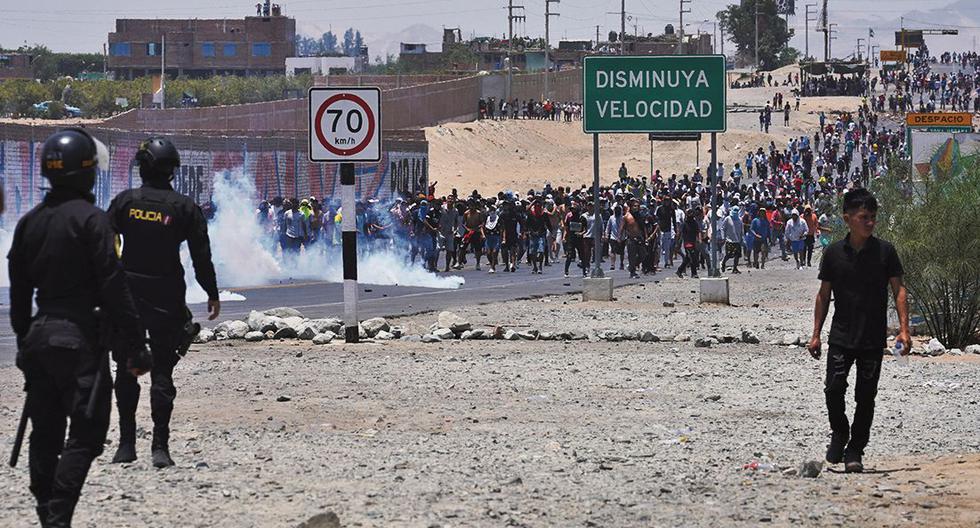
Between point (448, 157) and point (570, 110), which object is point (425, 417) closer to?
point (448, 157)

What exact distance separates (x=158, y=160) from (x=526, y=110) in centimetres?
10068

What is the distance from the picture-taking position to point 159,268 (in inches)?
360

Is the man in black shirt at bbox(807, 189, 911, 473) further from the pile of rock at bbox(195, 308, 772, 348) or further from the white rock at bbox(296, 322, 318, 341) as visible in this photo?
the white rock at bbox(296, 322, 318, 341)

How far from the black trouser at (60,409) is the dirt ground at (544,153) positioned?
7356 cm

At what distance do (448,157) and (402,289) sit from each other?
60.5m

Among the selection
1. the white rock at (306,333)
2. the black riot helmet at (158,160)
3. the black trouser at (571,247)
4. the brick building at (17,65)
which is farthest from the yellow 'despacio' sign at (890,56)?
the black riot helmet at (158,160)

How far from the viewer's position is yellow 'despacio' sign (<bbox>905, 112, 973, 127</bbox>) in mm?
33925

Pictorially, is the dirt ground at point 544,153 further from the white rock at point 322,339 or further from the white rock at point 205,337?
the white rock at point 322,339

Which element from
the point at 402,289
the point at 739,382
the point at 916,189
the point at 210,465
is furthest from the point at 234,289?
the point at 210,465

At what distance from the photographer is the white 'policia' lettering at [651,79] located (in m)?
26.4

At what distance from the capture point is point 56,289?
705 centimetres

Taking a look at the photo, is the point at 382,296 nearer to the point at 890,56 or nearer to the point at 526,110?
the point at 526,110

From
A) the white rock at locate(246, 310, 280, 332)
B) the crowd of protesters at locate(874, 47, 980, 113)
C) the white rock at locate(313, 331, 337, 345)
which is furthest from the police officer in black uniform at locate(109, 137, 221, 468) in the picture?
the crowd of protesters at locate(874, 47, 980, 113)

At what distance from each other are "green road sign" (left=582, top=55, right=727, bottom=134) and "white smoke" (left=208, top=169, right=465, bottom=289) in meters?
4.97
